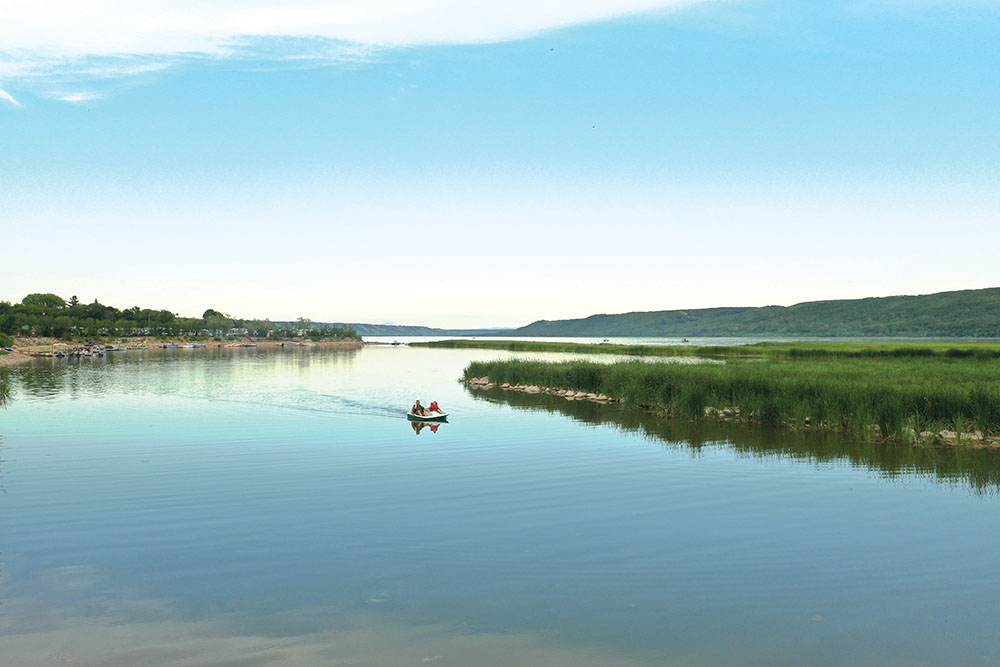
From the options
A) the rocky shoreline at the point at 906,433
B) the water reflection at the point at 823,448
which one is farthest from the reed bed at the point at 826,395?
the water reflection at the point at 823,448

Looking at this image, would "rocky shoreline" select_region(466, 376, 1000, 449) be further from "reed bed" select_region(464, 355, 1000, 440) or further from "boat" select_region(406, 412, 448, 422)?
"boat" select_region(406, 412, 448, 422)

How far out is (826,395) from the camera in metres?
33.2

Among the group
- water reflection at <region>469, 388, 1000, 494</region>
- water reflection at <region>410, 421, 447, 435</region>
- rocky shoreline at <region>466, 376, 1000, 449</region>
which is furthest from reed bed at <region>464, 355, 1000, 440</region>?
water reflection at <region>410, 421, 447, 435</region>

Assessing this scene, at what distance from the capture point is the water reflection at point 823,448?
22.5 metres

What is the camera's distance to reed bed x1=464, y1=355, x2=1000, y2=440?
2883 cm

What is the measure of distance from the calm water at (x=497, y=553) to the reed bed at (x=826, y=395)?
359 centimetres

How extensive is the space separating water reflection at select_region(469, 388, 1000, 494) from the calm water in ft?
0.68

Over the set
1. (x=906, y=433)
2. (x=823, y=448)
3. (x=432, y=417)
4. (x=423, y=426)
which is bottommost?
(x=423, y=426)

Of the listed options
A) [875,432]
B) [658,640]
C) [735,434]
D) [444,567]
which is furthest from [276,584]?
[875,432]

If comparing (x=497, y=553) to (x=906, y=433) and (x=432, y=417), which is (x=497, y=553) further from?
(x=432, y=417)

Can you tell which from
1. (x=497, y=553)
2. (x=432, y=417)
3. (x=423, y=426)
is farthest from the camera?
(x=432, y=417)

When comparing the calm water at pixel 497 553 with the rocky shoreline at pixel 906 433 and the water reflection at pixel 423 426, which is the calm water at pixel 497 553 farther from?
the water reflection at pixel 423 426

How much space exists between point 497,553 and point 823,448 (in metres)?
18.9

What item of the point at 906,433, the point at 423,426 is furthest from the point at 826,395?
the point at 423,426
